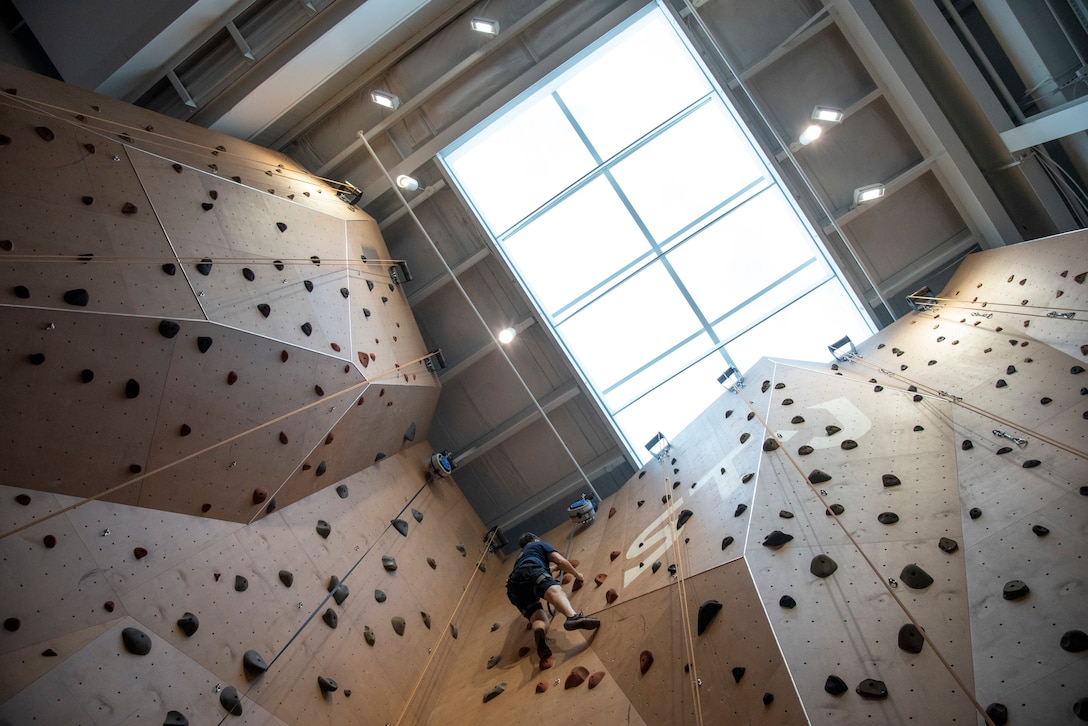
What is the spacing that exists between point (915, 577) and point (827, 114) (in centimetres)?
485

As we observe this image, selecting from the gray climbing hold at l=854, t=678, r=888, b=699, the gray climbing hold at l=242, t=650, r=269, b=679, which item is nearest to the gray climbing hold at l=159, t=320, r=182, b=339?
the gray climbing hold at l=242, t=650, r=269, b=679

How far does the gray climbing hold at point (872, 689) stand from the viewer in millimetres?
2955

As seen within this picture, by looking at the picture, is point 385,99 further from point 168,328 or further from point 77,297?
point 77,297

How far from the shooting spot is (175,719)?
3328 millimetres

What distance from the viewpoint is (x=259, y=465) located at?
4.57 meters

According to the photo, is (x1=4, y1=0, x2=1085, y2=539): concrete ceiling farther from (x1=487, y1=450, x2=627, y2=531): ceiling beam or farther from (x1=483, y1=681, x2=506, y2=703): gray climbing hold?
(x1=483, y1=681, x2=506, y2=703): gray climbing hold

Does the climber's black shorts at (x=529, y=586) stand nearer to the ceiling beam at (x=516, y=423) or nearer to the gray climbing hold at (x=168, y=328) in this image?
the ceiling beam at (x=516, y=423)

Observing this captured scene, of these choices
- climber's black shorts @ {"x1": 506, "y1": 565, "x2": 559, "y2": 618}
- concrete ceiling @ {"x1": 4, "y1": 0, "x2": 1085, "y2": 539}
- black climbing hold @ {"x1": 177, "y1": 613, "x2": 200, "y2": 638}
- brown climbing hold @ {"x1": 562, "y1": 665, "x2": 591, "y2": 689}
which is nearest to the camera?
black climbing hold @ {"x1": 177, "y1": 613, "x2": 200, "y2": 638}

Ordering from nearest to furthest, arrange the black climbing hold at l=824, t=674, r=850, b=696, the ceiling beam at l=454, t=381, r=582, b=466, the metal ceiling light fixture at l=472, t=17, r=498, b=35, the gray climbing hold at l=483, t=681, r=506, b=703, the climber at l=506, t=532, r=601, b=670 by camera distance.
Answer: the black climbing hold at l=824, t=674, r=850, b=696 < the gray climbing hold at l=483, t=681, r=506, b=703 < the climber at l=506, t=532, r=601, b=670 < the metal ceiling light fixture at l=472, t=17, r=498, b=35 < the ceiling beam at l=454, t=381, r=582, b=466

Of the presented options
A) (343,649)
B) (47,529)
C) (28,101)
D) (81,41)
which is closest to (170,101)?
(81,41)

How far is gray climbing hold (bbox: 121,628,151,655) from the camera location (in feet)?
10.9

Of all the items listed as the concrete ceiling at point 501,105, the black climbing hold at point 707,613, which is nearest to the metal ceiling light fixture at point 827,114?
the concrete ceiling at point 501,105

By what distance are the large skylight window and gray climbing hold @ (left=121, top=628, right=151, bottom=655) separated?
526 centimetres

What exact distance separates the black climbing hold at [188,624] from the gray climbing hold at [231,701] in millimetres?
351
